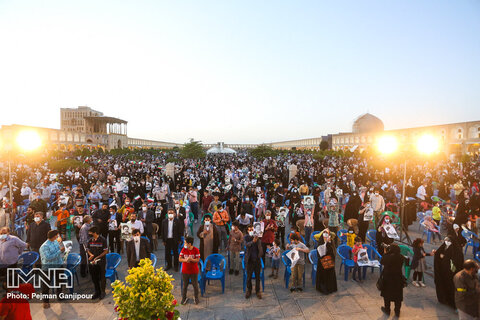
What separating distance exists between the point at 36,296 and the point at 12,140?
231 inches

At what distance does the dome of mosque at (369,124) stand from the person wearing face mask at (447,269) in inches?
3343

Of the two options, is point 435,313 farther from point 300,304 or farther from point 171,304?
point 171,304

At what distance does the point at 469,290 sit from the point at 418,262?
181 centimetres

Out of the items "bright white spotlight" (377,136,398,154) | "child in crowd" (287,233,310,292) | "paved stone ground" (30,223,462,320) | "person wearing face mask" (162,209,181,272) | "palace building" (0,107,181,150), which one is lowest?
"paved stone ground" (30,223,462,320)

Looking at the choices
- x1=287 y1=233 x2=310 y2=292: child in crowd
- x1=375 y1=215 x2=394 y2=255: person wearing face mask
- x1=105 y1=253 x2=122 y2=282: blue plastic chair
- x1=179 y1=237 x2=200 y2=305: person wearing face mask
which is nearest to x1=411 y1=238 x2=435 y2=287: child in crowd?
x1=375 y1=215 x2=394 y2=255: person wearing face mask

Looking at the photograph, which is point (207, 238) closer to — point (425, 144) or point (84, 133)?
point (425, 144)

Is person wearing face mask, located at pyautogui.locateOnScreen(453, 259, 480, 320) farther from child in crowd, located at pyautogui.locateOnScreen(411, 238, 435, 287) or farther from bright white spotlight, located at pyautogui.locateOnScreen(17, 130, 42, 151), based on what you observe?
bright white spotlight, located at pyautogui.locateOnScreen(17, 130, 42, 151)

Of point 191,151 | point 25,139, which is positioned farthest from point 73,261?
point 191,151

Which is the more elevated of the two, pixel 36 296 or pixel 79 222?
pixel 79 222

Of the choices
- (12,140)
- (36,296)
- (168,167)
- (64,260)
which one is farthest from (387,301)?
(168,167)

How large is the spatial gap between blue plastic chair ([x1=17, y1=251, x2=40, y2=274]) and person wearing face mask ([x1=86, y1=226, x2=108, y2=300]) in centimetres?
190

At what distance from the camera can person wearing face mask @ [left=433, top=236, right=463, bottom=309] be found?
5.16 m

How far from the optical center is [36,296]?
5480 millimetres

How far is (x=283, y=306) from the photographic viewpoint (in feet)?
17.3
